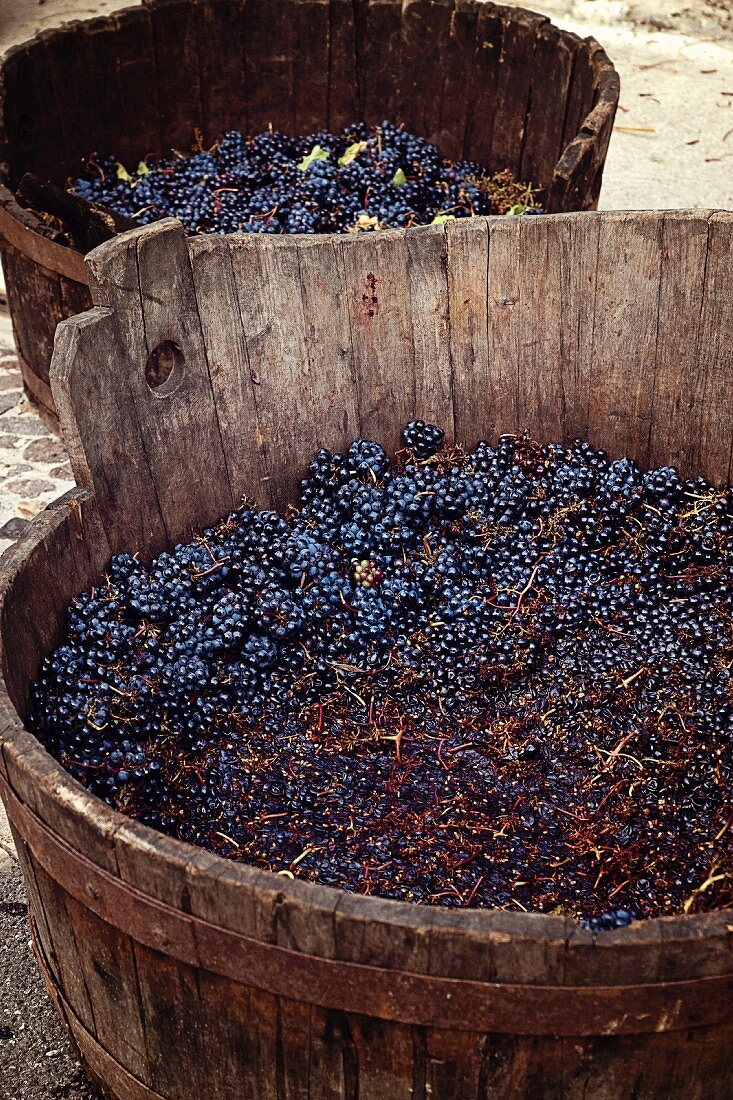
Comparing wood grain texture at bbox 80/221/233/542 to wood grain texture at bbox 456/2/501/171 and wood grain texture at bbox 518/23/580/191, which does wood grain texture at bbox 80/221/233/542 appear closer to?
wood grain texture at bbox 518/23/580/191

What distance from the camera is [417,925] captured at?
1565 mm

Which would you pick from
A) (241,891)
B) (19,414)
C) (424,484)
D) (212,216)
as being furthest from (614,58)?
(241,891)

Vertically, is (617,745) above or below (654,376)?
below

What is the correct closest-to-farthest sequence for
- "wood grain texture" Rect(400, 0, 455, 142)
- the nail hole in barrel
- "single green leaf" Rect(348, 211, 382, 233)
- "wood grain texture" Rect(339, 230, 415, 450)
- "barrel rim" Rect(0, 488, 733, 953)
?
"barrel rim" Rect(0, 488, 733, 953), the nail hole in barrel, "wood grain texture" Rect(339, 230, 415, 450), "single green leaf" Rect(348, 211, 382, 233), "wood grain texture" Rect(400, 0, 455, 142)

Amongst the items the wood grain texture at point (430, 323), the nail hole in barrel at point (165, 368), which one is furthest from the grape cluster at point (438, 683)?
the nail hole in barrel at point (165, 368)

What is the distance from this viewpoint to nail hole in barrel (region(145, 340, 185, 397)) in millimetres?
2734

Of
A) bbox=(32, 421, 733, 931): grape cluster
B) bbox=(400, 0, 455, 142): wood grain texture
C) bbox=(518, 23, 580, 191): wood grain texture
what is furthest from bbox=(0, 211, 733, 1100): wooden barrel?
bbox=(400, 0, 455, 142): wood grain texture

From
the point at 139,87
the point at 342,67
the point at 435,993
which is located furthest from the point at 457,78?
the point at 435,993

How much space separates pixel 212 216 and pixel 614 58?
416 centimetres

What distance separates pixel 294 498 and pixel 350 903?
157cm

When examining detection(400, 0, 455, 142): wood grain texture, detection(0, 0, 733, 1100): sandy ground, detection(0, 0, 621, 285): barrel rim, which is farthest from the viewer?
detection(400, 0, 455, 142): wood grain texture

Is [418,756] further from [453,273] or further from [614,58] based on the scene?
[614,58]

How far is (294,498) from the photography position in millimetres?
3031

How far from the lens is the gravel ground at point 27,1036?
232 cm
